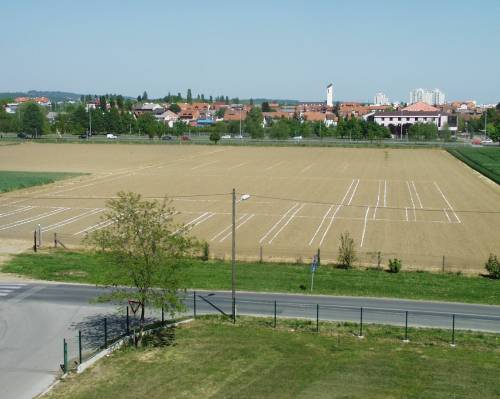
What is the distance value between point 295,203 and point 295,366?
39.9m

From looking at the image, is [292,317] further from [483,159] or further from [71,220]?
[483,159]

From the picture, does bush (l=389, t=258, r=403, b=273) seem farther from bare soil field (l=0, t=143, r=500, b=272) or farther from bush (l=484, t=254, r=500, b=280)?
bush (l=484, t=254, r=500, b=280)

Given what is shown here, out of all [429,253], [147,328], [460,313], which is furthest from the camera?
[429,253]

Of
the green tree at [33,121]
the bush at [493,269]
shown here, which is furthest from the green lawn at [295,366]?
the green tree at [33,121]

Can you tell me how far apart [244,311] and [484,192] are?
1967 inches

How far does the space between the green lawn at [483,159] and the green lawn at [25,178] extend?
54571mm

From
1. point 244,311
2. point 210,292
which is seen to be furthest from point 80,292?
point 244,311

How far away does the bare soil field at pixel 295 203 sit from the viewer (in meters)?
44.9

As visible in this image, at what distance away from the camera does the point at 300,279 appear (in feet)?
116

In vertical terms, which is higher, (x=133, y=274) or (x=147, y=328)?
(x=133, y=274)

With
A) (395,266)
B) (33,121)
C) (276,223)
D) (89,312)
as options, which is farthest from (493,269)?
(33,121)

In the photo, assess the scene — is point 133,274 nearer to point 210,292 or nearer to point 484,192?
point 210,292

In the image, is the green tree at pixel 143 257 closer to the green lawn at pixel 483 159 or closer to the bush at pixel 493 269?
the bush at pixel 493 269

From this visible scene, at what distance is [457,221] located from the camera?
53750 millimetres
